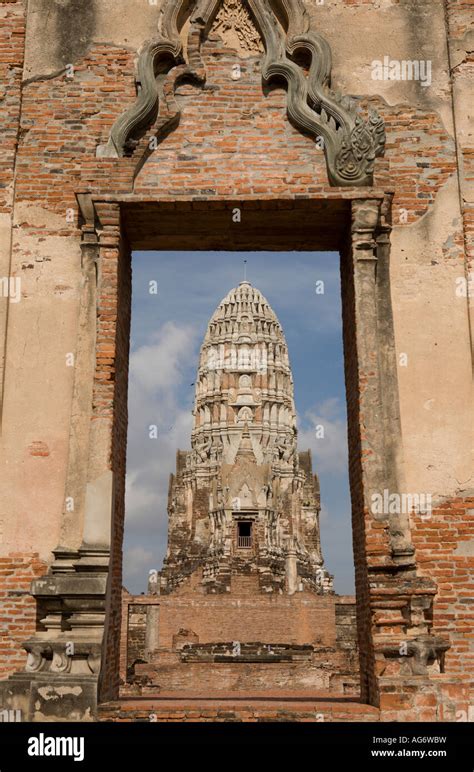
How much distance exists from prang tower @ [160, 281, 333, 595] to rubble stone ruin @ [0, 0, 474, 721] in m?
34.4

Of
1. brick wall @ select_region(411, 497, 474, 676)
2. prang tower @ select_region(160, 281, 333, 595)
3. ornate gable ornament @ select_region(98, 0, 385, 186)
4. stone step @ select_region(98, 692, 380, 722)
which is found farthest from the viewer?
prang tower @ select_region(160, 281, 333, 595)

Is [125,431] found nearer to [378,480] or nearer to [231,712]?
[378,480]

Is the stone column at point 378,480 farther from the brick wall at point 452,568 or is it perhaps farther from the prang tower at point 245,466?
the prang tower at point 245,466

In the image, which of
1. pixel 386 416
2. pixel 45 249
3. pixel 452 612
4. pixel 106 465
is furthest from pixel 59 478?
pixel 452 612

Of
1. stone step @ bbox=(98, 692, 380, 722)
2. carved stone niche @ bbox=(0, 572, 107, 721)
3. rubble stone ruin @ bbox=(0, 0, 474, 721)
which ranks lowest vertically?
stone step @ bbox=(98, 692, 380, 722)

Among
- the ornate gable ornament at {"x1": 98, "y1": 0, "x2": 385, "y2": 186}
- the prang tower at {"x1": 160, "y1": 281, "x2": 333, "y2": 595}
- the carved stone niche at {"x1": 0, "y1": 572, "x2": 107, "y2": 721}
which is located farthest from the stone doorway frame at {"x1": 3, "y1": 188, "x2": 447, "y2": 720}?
the prang tower at {"x1": 160, "y1": 281, "x2": 333, "y2": 595}

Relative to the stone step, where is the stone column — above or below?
above

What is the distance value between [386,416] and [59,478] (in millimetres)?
3052

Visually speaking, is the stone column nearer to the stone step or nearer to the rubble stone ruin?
the rubble stone ruin

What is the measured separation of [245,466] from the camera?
46.7 meters

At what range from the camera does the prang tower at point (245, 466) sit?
44594mm

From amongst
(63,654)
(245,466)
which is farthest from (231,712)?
(245,466)

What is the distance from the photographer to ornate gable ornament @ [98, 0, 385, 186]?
26.4 ft

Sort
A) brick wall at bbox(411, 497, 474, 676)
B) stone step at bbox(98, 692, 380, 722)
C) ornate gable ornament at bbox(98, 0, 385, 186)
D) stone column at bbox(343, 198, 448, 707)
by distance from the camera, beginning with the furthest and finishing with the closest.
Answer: ornate gable ornament at bbox(98, 0, 385, 186) → brick wall at bbox(411, 497, 474, 676) → stone column at bbox(343, 198, 448, 707) → stone step at bbox(98, 692, 380, 722)
